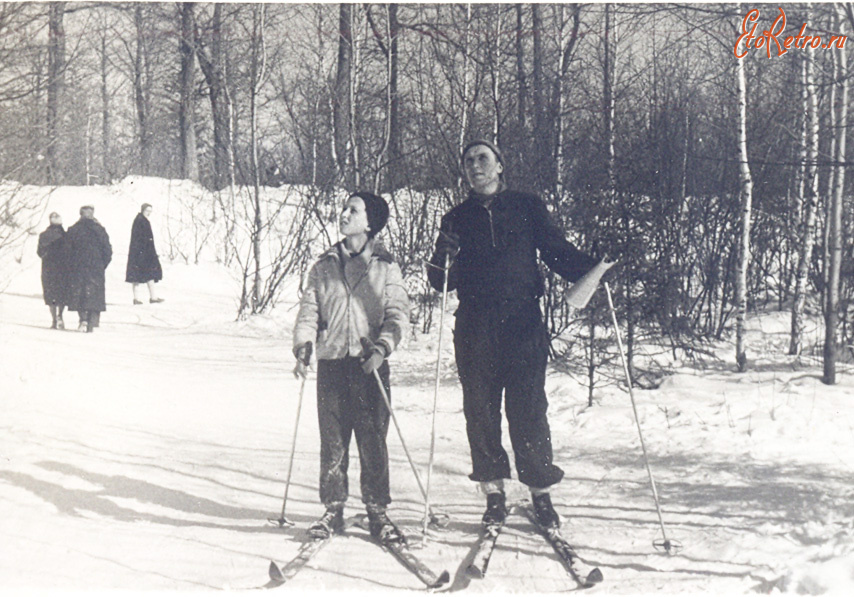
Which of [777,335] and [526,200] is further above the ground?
[526,200]

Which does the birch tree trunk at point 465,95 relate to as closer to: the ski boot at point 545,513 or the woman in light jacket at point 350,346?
the woman in light jacket at point 350,346

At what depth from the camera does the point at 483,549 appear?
3.10 metres

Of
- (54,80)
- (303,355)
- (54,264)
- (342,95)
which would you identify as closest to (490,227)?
(303,355)

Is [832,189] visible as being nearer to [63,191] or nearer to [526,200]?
[526,200]

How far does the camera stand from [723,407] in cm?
535

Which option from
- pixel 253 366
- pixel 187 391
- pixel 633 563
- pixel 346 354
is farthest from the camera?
pixel 253 366

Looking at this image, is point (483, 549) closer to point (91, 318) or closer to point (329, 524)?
point (329, 524)

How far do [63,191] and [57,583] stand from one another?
5598 mm

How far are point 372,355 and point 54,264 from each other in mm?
4110

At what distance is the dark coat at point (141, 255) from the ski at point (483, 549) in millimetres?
6159

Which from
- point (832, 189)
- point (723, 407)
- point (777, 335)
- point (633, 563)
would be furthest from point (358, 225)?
point (777, 335)

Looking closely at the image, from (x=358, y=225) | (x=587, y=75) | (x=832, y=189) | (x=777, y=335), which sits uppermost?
(x=587, y=75)

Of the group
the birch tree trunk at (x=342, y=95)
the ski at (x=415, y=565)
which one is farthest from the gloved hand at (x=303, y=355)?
the birch tree trunk at (x=342, y=95)

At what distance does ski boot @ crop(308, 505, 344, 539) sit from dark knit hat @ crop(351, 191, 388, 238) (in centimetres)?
121
